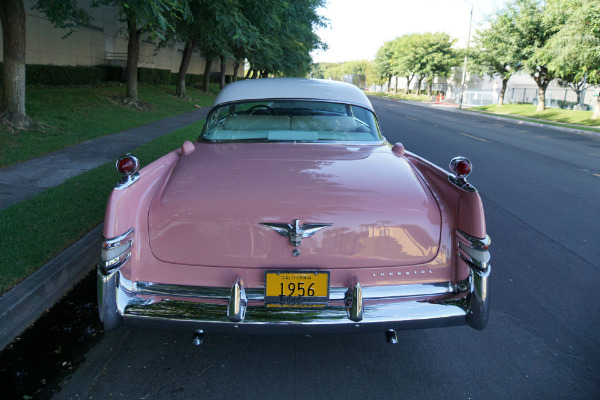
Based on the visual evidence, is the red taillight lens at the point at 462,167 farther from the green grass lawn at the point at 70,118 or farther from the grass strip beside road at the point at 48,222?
the green grass lawn at the point at 70,118

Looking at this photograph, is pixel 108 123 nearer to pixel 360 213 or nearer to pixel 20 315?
pixel 20 315

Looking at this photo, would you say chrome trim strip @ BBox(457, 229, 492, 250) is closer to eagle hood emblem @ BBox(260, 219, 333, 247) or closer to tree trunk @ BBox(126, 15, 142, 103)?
eagle hood emblem @ BBox(260, 219, 333, 247)

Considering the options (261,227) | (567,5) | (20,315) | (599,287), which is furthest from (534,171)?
(567,5)

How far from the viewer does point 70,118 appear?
12711 millimetres

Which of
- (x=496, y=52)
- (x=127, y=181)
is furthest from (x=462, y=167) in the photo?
(x=496, y=52)

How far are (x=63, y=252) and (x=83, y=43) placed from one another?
2576 centimetres

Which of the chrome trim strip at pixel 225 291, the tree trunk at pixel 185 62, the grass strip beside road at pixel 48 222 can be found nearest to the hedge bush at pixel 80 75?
the tree trunk at pixel 185 62

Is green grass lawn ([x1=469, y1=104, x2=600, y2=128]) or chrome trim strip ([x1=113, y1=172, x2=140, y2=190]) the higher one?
green grass lawn ([x1=469, y1=104, x2=600, y2=128])

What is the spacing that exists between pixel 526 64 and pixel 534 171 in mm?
26780

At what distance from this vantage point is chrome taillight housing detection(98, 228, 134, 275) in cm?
251

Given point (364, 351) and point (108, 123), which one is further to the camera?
point (108, 123)

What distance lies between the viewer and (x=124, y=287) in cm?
260

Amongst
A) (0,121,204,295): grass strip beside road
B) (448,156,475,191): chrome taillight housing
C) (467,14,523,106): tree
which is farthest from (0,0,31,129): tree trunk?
(467,14,523,106): tree

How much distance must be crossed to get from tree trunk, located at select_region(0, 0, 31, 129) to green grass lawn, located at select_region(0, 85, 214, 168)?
1.64 ft
